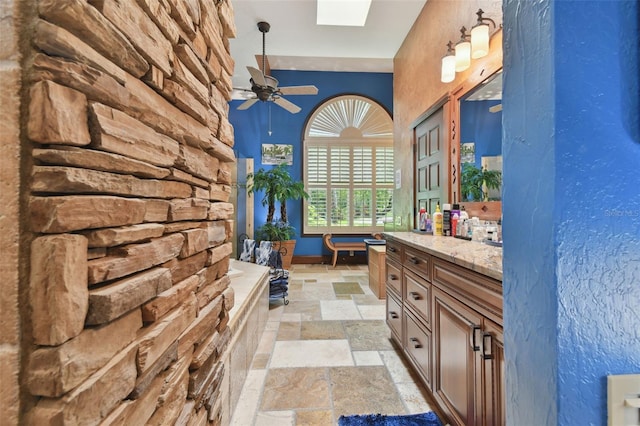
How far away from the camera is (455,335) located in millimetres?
1379

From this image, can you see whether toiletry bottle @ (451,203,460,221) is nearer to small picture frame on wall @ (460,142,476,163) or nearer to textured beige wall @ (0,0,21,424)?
small picture frame on wall @ (460,142,476,163)

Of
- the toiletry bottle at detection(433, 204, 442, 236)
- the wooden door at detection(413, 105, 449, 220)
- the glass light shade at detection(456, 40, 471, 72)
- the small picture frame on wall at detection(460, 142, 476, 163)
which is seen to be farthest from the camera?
the wooden door at detection(413, 105, 449, 220)

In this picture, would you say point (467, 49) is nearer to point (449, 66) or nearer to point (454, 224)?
point (449, 66)

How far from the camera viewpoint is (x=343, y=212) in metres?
6.12

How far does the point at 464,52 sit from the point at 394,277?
1777 millimetres

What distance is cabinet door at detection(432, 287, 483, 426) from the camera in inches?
47.3

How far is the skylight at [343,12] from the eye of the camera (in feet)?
11.7

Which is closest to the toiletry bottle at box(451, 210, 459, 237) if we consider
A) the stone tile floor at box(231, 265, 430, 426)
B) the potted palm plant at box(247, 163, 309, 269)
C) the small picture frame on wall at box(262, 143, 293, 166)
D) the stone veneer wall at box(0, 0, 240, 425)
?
the stone tile floor at box(231, 265, 430, 426)

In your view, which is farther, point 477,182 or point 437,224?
point 437,224

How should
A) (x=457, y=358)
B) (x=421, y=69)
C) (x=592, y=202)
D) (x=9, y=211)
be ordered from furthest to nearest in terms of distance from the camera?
(x=421, y=69) → (x=457, y=358) → (x=592, y=202) → (x=9, y=211)

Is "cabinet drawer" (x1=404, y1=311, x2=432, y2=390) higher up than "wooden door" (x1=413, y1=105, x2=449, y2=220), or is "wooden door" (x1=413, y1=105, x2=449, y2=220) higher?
"wooden door" (x1=413, y1=105, x2=449, y2=220)

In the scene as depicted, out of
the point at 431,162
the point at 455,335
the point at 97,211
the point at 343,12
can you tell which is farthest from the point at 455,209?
the point at 343,12

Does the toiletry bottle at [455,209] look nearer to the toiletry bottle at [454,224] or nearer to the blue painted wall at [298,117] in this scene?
the toiletry bottle at [454,224]

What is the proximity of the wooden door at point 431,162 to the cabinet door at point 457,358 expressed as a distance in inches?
56.2
